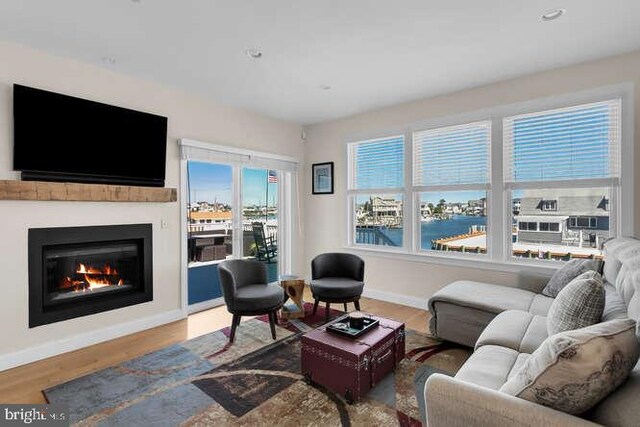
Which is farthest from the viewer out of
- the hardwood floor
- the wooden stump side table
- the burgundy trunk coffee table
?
the wooden stump side table

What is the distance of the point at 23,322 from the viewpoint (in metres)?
2.72

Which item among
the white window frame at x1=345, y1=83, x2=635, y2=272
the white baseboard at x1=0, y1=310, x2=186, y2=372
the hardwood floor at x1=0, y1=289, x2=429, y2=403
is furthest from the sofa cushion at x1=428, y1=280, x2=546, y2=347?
the white baseboard at x1=0, y1=310, x2=186, y2=372

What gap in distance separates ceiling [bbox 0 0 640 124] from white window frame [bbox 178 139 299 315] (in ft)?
2.62

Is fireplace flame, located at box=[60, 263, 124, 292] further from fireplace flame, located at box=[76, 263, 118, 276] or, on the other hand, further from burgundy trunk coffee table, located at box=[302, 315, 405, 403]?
burgundy trunk coffee table, located at box=[302, 315, 405, 403]

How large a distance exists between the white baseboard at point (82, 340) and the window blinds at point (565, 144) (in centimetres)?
Result: 414

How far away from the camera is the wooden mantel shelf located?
2.61m

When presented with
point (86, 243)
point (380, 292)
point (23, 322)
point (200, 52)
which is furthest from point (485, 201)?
point (23, 322)

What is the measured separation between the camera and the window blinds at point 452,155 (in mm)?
3733

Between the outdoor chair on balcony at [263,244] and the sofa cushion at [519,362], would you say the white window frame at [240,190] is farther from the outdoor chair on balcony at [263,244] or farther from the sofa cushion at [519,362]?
the sofa cushion at [519,362]

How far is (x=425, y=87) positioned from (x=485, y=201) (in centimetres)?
148

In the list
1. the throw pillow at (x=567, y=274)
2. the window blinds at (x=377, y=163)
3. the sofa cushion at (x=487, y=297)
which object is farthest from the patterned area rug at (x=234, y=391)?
the window blinds at (x=377, y=163)

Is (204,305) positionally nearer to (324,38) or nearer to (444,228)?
(444,228)

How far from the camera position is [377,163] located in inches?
182

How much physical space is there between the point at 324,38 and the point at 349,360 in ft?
7.96
